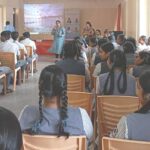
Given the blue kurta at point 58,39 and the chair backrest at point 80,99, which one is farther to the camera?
the blue kurta at point 58,39

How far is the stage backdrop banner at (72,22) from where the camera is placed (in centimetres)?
1695

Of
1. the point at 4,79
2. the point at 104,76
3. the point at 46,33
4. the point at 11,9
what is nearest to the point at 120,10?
the point at 46,33

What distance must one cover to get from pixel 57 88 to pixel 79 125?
267 millimetres

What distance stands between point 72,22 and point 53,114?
15074mm

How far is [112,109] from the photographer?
9.91ft

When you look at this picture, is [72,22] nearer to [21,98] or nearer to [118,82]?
[21,98]

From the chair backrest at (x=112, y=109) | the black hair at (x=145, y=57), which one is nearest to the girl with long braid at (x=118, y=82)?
the chair backrest at (x=112, y=109)

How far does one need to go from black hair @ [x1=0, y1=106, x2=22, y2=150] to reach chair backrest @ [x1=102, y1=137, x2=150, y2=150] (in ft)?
3.03

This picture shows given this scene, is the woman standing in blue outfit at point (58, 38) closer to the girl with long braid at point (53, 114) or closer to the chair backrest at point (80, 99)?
the chair backrest at point (80, 99)

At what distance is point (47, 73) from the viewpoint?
2236 millimetres

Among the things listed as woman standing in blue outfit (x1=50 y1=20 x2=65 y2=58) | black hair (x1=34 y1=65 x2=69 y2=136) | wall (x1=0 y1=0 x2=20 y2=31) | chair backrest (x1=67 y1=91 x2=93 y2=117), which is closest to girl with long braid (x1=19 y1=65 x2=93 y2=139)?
black hair (x1=34 y1=65 x2=69 y2=136)

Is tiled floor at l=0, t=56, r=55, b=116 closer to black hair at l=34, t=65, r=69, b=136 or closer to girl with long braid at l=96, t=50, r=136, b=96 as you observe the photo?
girl with long braid at l=96, t=50, r=136, b=96

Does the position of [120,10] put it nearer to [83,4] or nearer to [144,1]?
[83,4]

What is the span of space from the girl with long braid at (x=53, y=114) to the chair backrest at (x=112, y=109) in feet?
2.39
